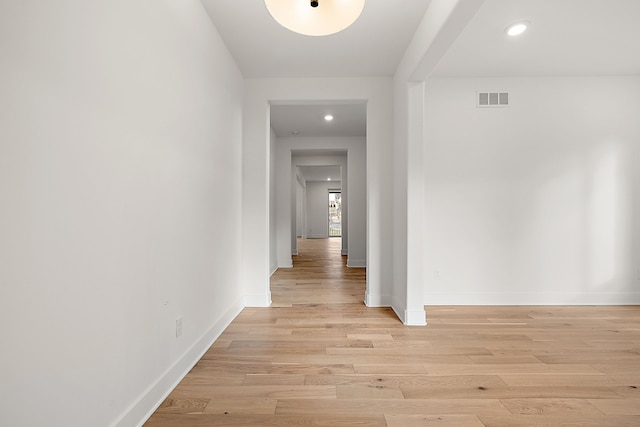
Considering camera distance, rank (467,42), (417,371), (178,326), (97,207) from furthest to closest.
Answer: (467,42)
(417,371)
(178,326)
(97,207)

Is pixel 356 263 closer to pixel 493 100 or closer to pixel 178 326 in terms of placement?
pixel 493 100

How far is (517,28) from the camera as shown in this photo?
2934mm

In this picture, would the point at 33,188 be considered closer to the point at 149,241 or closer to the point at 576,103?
the point at 149,241

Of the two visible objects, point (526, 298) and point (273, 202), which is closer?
point (526, 298)

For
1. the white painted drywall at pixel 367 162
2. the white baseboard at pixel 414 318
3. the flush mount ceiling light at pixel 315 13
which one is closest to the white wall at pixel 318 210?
the white painted drywall at pixel 367 162

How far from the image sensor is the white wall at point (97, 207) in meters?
1.01

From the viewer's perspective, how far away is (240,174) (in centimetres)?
378

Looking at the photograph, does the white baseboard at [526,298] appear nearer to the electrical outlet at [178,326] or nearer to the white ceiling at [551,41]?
the white ceiling at [551,41]

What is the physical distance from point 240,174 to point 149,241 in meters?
2.09

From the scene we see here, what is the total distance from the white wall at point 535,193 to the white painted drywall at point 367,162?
50 cm

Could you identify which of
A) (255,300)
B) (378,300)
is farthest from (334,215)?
(255,300)

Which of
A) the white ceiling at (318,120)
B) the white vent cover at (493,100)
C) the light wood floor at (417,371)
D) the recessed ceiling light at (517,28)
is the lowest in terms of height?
the light wood floor at (417,371)

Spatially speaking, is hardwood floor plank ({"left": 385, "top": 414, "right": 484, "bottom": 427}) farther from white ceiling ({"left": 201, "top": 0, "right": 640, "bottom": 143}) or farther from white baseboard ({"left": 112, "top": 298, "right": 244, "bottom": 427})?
white ceiling ({"left": 201, "top": 0, "right": 640, "bottom": 143})

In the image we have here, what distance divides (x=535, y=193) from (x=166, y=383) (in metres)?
4.07
